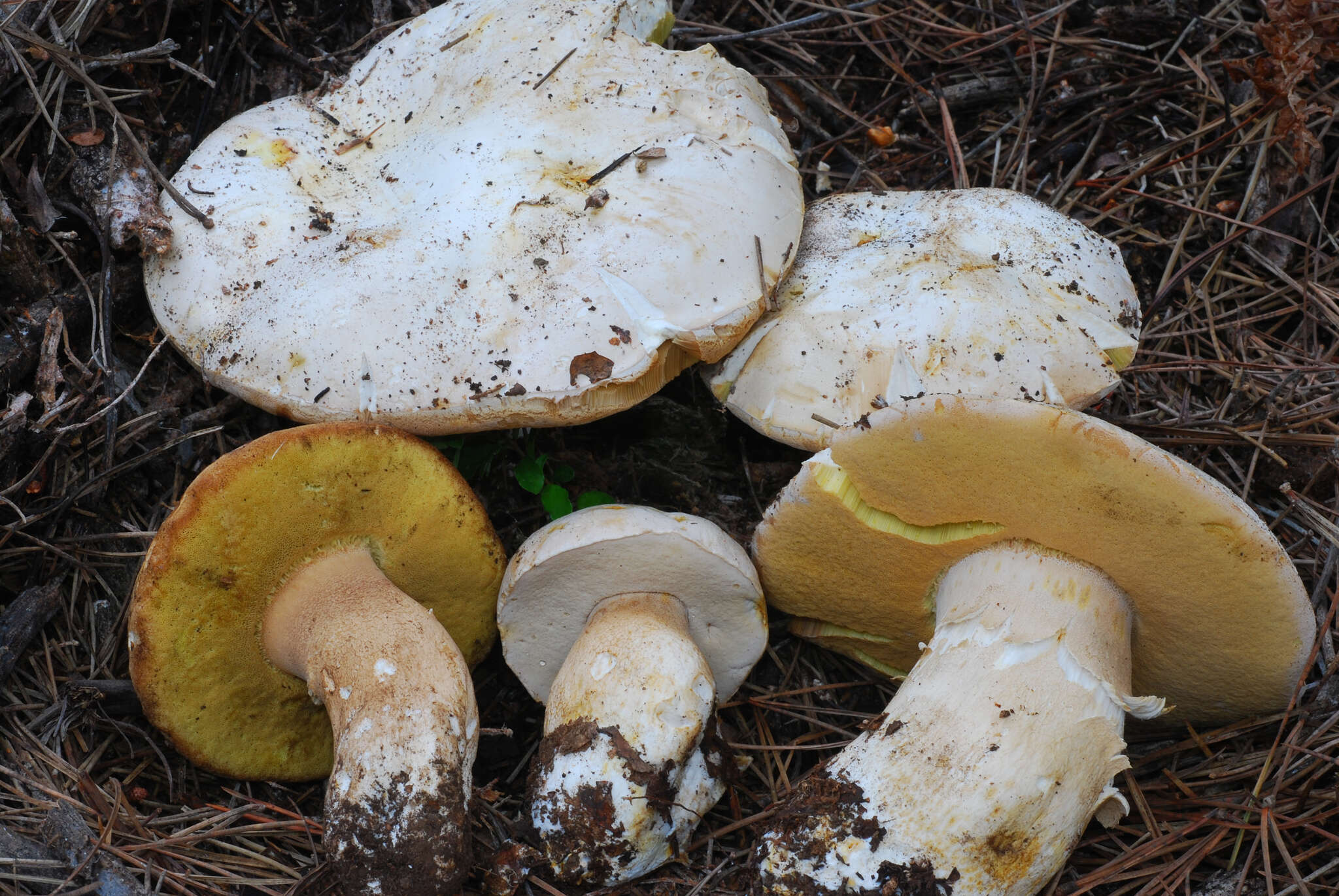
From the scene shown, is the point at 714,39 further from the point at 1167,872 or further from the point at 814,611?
the point at 1167,872

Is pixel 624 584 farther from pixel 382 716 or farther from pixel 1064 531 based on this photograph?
pixel 1064 531

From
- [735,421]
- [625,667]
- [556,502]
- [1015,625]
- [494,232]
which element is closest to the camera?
[1015,625]

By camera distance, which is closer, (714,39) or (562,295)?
(562,295)

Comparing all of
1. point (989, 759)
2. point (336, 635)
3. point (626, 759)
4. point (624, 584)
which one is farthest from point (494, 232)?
point (989, 759)

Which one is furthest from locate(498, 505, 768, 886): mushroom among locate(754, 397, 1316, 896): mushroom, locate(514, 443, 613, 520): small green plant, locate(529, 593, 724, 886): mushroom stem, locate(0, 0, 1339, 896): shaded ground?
locate(514, 443, 613, 520): small green plant

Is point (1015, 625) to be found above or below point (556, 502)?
above

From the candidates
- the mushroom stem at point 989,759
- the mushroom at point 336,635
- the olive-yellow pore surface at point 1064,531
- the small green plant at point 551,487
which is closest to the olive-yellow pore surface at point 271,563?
the mushroom at point 336,635

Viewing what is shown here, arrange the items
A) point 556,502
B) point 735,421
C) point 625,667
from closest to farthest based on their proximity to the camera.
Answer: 1. point 625,667
2. point 556,502
3. point 735,421

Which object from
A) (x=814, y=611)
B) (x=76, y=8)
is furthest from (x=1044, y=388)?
(x=76, y=8)
